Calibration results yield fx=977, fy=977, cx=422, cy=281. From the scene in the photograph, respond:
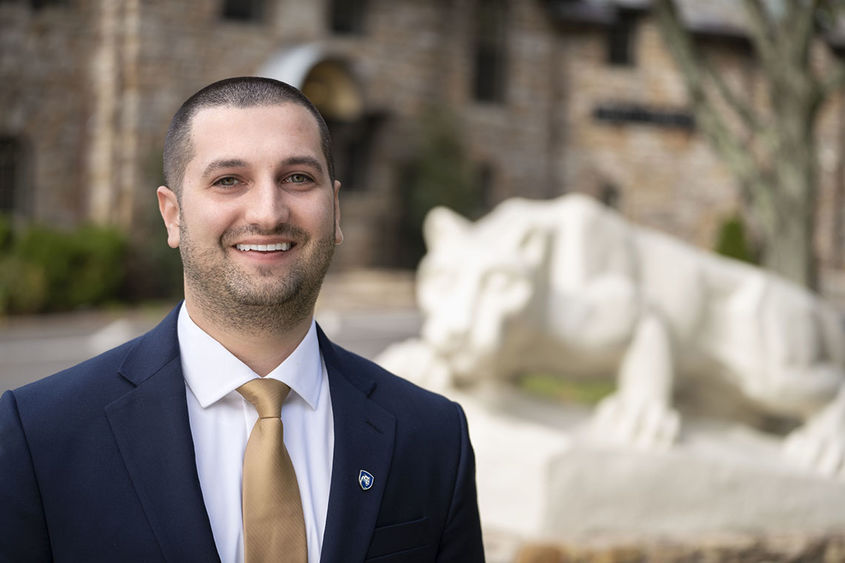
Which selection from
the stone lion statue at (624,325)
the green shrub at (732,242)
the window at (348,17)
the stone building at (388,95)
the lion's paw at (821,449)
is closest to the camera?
the stone lion statue at (624,325)

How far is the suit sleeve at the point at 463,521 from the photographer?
166cm

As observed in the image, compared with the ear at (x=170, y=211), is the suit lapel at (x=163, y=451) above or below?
below

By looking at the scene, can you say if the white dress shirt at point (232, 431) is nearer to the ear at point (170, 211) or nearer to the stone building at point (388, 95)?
the ear at point (170, 211)

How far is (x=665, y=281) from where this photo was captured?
446 cm

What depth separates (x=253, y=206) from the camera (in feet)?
4.72

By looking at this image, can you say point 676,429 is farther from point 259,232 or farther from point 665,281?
point 259,232

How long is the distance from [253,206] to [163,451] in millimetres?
381

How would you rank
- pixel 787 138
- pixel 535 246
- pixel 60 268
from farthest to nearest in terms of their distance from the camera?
pixel 60 268, pixel 787 138, pixel 535 246

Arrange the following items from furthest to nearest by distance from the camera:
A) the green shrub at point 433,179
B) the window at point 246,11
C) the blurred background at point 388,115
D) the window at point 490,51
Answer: the window at point 490,51 < the green shrub at point 433,179 < the window at point 246,11 < the blurred background at point 388,115

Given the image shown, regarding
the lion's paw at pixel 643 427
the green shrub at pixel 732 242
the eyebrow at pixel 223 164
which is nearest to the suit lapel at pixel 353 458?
the eyebrow at pixel 223 164

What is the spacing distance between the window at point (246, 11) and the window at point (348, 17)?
1.41 meters

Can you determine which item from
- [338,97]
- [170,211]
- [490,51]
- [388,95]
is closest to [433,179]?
[388,95]

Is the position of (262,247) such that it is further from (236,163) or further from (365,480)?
(365,480)

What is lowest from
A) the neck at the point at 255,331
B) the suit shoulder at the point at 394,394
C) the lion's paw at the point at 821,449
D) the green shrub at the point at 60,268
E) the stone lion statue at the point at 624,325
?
the green shrub at the point at 60,268
